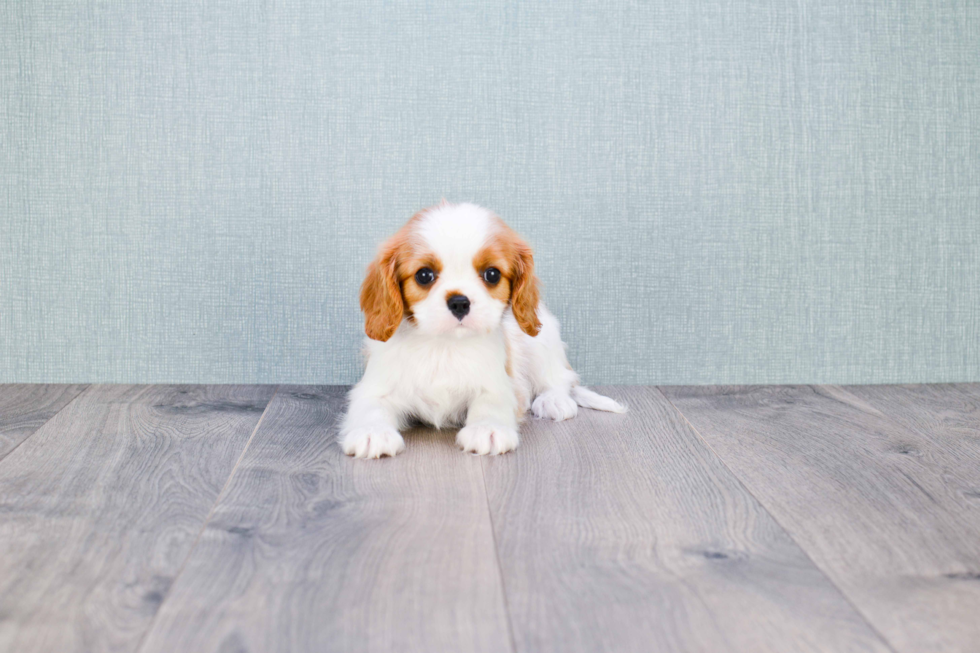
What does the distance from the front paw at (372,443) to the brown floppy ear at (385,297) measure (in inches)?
7.9

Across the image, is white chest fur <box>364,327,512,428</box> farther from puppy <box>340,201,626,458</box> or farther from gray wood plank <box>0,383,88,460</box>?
gray wood plank <box>0,383,88,460</box>

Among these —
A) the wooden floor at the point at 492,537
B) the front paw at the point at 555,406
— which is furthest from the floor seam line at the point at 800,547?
the front paw at the point at 555,406

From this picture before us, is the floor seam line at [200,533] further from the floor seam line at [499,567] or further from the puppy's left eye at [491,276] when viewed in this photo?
the puppy's left eye at [491,276]

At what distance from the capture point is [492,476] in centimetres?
145

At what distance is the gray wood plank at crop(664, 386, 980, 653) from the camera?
0.97m

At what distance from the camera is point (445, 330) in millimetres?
1567

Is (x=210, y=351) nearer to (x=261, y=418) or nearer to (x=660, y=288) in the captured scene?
(x=261, y=418)

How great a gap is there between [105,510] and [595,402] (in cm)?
118

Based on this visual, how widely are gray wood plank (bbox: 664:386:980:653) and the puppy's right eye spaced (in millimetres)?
701

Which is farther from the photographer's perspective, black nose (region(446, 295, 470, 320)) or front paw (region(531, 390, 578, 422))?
front paw (region(531, 390, 578, 422))

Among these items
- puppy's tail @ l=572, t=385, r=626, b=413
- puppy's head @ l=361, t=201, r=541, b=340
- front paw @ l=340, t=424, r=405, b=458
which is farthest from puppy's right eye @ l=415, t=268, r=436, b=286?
puppy's tail @ l=572, t=385, r=626, b=413

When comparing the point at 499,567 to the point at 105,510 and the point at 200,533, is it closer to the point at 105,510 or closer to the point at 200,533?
the point at 200,533

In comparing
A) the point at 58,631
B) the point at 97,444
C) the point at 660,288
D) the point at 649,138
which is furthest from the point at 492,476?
the point at 649,138

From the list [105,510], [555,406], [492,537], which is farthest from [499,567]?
[555,406]
